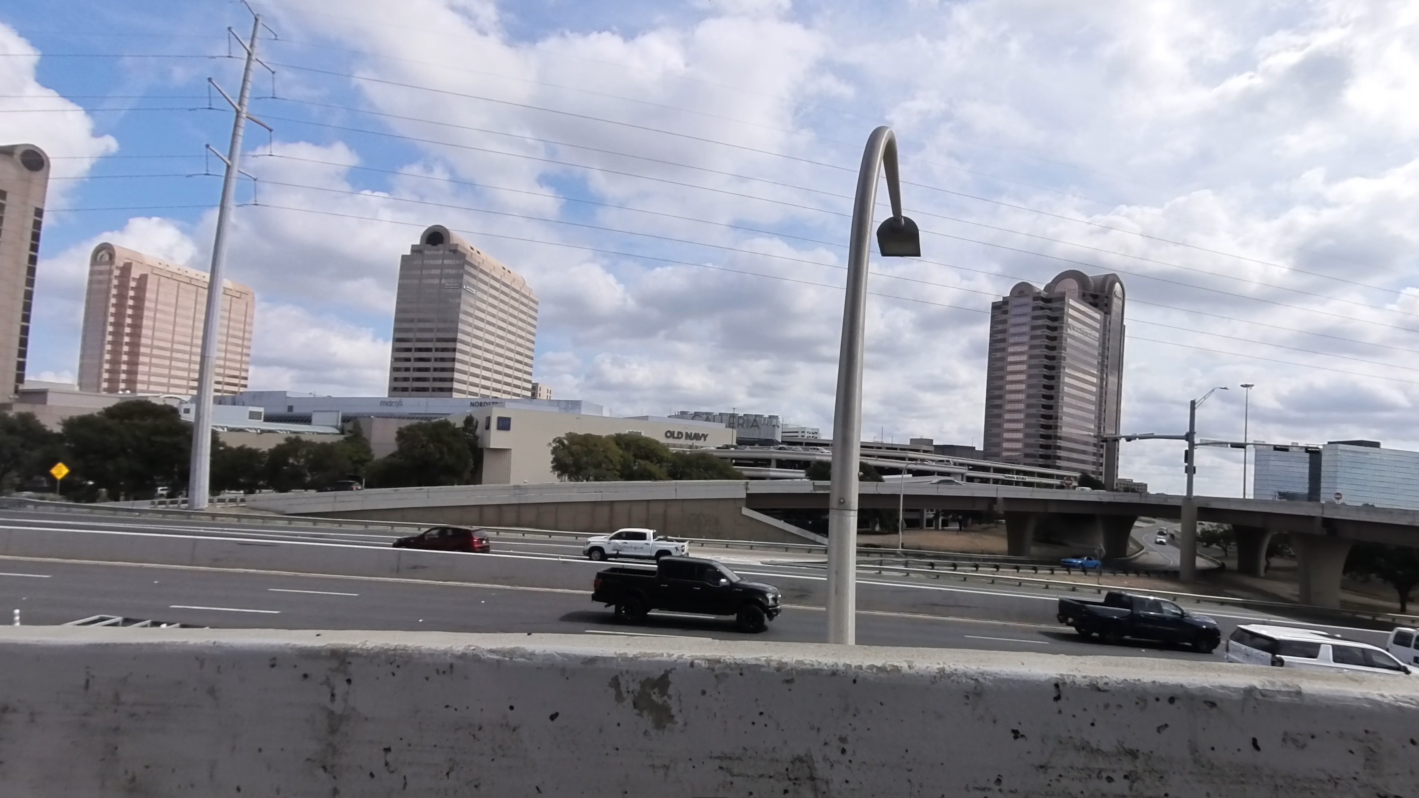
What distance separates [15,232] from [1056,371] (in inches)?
6798

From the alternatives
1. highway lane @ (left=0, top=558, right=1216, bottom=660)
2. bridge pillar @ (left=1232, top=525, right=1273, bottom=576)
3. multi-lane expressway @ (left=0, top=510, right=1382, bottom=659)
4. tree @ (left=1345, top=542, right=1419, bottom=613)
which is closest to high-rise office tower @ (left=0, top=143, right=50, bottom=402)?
multi-lane expressway @ (left=0, top=510, right=1382, bottom=659)

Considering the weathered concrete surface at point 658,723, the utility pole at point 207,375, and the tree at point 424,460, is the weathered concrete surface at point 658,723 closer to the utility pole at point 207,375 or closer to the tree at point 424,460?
the utility pole at point 207,375

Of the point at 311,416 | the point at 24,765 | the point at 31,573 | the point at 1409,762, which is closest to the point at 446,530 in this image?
the point at 31,573

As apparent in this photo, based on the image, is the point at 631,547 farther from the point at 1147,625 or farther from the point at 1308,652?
the point at 1308,652

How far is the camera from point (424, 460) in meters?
76.8

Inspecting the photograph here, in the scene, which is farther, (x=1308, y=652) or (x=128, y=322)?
(x=128, y=322)

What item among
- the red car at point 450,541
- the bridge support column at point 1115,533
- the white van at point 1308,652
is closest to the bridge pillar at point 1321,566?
the bridge support column at point 1115,533

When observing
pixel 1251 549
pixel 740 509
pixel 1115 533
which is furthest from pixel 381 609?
pixel 1115 533

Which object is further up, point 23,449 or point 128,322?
point 128,322

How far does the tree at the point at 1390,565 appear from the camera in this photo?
5781cm

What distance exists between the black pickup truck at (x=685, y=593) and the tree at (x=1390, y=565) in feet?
191

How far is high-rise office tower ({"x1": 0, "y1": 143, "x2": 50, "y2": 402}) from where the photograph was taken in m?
95.9

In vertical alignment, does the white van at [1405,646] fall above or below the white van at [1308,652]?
below

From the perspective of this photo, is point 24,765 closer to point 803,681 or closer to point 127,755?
point 127,755
